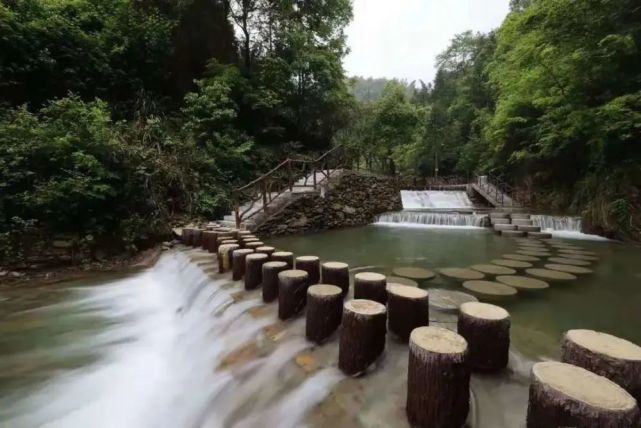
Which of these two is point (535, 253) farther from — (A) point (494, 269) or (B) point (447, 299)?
(B) point (447, 299)

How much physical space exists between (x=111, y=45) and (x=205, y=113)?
13.0 feet

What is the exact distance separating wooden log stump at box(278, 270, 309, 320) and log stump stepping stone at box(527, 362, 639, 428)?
1.79 metres

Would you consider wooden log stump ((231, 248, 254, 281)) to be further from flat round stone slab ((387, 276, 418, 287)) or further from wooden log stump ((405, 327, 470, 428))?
wooden log stump ((405, 327, 470, 428))

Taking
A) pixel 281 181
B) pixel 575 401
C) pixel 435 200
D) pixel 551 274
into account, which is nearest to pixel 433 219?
A: pixel 281 181

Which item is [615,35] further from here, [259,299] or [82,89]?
[82,89]

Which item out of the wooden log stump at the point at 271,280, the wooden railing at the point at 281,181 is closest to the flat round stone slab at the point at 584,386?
the wooden log stump at the point at 271,280

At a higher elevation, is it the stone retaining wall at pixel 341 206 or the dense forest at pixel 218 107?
the dense forest at pixel 218 107

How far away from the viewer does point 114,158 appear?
21.9 feet

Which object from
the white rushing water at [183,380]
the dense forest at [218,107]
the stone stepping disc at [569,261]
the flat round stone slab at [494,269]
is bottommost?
the white rushing water at [183,380]

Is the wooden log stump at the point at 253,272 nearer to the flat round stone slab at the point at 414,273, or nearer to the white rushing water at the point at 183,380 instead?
the white rushing water at the point at 183,380

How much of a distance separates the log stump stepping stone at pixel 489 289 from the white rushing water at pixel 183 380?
2.53 m

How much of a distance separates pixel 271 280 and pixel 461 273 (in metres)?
3.15

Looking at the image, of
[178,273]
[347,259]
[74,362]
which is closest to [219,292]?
[74,362]

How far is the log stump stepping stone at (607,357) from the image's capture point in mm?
1370
